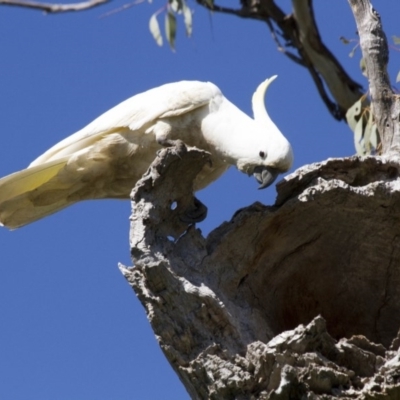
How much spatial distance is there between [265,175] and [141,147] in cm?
54

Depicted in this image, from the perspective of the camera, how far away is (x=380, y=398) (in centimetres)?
266

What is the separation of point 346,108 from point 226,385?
295cm

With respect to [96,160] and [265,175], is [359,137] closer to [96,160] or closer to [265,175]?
[265,175]

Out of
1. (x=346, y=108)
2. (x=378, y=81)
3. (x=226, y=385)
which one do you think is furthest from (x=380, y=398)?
(x=346, y=108)

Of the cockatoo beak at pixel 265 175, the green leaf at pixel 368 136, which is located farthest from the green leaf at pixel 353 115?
the cockatoo beak at pixel 265 175

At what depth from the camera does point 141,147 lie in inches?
166

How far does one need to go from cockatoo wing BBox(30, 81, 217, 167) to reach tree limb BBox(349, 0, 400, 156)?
736 mm

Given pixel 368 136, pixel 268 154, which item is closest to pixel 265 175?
pixel 268 154

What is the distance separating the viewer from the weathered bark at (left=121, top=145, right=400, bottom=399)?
2.73 m

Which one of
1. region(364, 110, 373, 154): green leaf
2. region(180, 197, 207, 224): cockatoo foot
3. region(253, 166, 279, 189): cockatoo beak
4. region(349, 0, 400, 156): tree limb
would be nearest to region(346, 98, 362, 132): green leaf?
region(364, 110, 373, 154): green leaf

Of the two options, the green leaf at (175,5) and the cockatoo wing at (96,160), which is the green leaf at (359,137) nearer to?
the cockatoo wing at (96,160)

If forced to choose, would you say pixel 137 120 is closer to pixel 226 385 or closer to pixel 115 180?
pixel 115 180

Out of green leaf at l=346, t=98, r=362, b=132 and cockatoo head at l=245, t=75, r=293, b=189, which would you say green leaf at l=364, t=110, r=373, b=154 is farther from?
cockatoo head at l=245, t=75, r=293, b=189

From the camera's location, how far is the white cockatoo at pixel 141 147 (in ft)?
13.8
